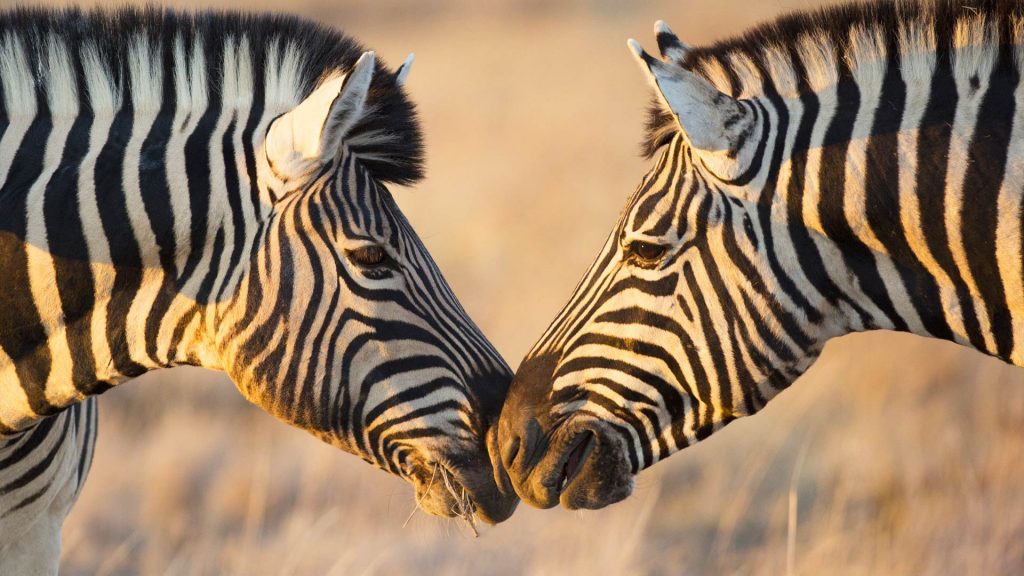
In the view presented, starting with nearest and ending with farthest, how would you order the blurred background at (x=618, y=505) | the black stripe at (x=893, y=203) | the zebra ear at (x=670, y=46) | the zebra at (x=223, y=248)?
the black stripe at (x=893, y=203) → the zebra at (x=223, y=248) → the zebra ear at (x=670, y=46) → the blurred background at (x=618, y=505)

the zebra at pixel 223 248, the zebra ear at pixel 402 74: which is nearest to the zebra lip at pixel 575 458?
the zebra at pixel 223 248

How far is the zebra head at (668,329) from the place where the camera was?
4.21 metres

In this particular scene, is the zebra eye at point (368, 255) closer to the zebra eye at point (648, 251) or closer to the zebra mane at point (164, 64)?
the zebra mane at point (164, 64)

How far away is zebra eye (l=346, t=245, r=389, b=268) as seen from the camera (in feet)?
14.6

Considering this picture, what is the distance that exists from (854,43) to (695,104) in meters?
0.66

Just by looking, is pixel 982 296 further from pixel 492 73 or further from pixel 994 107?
pixel 492 73

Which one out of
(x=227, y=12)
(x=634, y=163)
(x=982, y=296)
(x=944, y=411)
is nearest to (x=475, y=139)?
(x=634, y=163)

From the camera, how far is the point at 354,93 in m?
4.21

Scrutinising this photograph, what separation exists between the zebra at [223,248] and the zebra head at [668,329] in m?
0.27

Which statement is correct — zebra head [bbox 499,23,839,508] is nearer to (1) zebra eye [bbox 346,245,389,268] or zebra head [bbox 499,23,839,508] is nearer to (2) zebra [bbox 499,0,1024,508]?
(2) zebra [bbox 499,0,1024,508]

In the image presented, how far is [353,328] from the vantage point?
4418 millimetres

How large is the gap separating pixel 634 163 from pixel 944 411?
667cm

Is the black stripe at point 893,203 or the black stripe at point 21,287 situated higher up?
the black stripe at point 893,203

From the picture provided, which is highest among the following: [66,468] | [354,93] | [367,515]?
[354,93]
